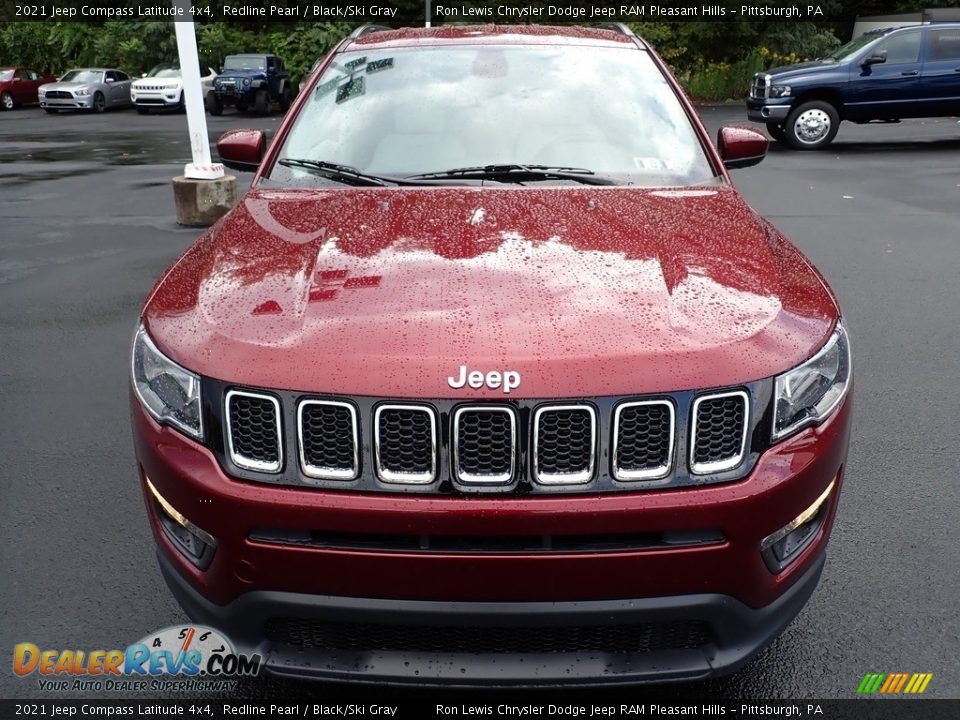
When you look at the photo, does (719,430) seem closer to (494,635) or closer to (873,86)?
(494,635)

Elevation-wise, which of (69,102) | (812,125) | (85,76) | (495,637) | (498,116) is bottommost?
(69,102)

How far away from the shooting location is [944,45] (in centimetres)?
1484

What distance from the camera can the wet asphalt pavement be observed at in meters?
2.73

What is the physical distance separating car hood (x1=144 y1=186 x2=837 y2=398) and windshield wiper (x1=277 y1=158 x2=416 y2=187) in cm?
19

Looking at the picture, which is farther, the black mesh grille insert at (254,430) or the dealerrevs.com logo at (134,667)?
the dealerrevs.com logo at (134,667)

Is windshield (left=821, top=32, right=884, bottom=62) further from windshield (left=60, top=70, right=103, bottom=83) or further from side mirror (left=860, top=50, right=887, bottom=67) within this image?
windshield (left=60, top=70, right=103, bottom=83)

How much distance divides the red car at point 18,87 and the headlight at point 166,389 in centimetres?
3302

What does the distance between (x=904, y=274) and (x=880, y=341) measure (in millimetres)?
1808

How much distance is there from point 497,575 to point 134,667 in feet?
4.51

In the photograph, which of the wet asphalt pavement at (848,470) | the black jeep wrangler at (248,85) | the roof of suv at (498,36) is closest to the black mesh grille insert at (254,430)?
the wet asphalt pavement at (848,470)

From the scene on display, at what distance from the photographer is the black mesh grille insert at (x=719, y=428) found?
195cm

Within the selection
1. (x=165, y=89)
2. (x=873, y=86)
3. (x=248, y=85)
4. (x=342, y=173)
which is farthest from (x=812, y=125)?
(x=165, y=89)

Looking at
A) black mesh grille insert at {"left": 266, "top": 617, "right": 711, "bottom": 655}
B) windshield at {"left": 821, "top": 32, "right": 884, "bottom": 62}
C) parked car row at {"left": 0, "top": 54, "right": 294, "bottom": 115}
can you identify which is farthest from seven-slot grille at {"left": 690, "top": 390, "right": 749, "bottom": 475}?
parked car row at {"left": 0, "top": 54, "right": 294, "bottom": 115}

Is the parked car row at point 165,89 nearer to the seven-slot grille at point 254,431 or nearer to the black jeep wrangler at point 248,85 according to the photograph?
the black jeep wrangler at point 248,85
